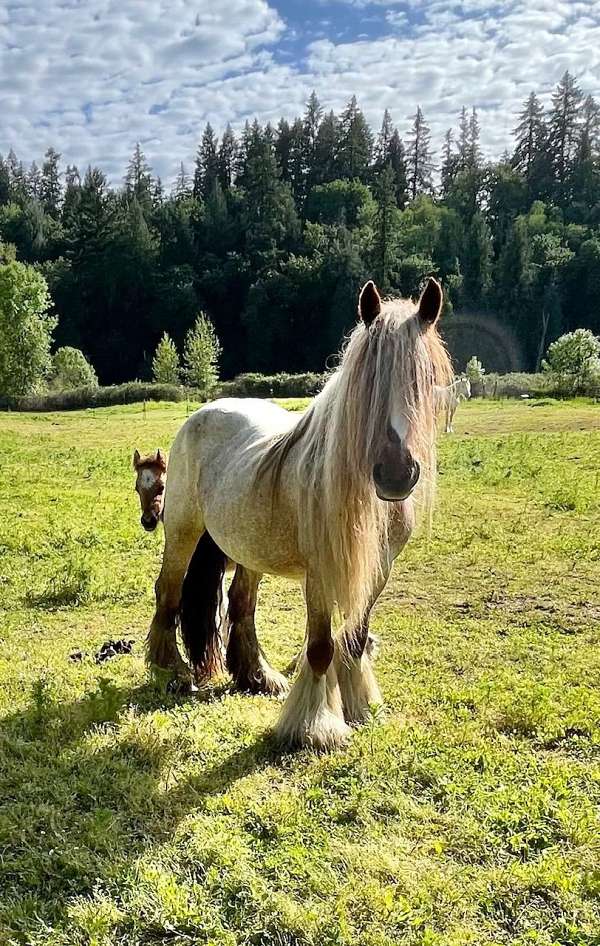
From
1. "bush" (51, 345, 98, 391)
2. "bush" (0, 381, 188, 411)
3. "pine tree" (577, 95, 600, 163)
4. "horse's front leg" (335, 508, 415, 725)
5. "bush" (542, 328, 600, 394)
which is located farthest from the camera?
"pine tree" (577, 95, 600, 163)

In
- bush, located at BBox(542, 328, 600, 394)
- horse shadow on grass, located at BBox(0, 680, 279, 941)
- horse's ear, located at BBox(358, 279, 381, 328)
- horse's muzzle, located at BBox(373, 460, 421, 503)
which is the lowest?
horse shadow on grass, located at BBox(0, 680, 279, 941)

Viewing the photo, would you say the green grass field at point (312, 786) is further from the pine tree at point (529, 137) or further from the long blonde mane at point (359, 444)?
the pine tree at point (529, 137)

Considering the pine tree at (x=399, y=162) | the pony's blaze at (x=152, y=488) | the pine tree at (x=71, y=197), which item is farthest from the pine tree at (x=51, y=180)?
the pony's blaze at (x=152, y=488)

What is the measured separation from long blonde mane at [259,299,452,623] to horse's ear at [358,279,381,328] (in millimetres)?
30

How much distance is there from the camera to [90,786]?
3436mm

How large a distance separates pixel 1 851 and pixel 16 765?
2.27 feet

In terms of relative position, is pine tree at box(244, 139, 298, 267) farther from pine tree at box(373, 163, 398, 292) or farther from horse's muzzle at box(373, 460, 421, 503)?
horse's muzzle at box(373, 460, 421, 503)

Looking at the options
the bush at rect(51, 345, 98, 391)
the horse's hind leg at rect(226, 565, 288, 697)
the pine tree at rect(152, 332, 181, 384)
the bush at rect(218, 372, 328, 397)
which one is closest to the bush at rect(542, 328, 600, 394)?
the bush at rect(218, 372, 328, 397)

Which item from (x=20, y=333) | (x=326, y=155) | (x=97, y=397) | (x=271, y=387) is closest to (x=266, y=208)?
(x=326, y=155)

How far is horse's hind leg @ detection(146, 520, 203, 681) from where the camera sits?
480 centimetres

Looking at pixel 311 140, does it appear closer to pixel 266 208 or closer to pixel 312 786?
pixel 266 208

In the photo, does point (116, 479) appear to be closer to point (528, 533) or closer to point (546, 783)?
point (528, 533)

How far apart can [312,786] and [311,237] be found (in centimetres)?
7116

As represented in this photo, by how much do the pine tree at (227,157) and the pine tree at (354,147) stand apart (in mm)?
12846
